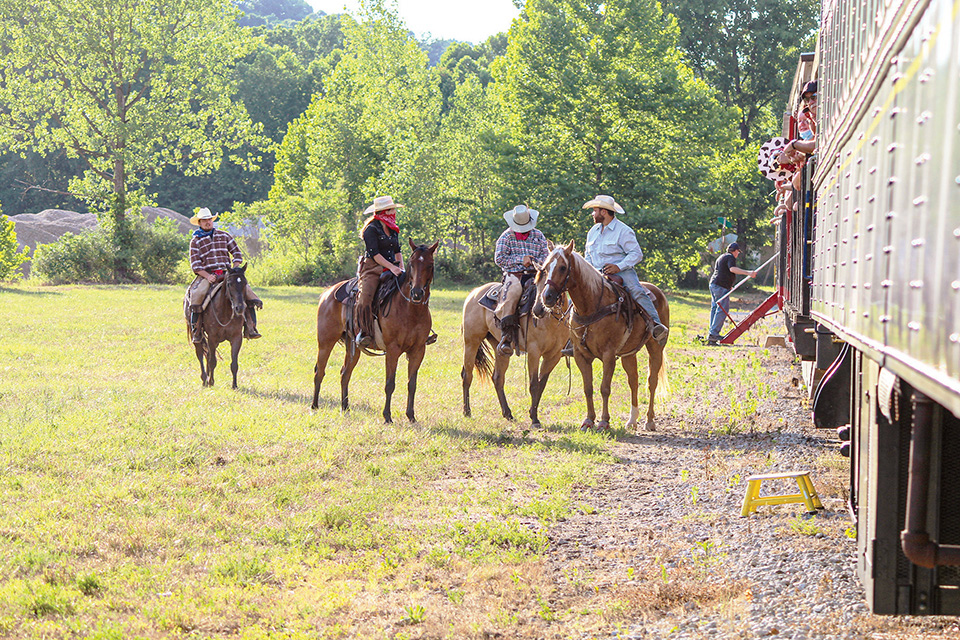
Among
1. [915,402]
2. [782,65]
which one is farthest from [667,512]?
[782,65]

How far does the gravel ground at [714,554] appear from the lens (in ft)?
16.1

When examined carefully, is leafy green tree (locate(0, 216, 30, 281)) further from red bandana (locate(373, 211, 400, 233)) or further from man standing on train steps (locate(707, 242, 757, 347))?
red bandana (locate(373, 211, 400, 233))

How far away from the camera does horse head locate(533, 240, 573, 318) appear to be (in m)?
9.73

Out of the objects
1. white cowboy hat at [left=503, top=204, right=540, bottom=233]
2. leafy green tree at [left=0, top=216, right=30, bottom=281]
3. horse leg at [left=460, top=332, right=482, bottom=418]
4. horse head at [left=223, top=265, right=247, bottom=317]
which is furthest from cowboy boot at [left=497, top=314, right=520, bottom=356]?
leafy green tree at [left=0, top=216, right=30, bottom=281]

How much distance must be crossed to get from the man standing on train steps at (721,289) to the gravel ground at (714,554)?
11575 mm

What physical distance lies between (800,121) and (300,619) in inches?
360

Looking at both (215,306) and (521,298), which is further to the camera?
(215,306)

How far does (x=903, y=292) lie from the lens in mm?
3445

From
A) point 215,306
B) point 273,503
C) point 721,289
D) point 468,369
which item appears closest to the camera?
point 273,503

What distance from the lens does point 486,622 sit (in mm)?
5070

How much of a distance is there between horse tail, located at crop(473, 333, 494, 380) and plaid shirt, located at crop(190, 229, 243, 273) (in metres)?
4.45

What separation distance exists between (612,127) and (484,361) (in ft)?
92.5

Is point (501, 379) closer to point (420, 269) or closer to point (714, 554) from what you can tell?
point (420, 269)

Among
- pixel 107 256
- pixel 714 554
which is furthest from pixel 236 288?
pixel 107 256
